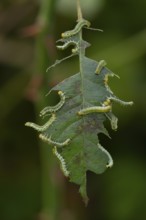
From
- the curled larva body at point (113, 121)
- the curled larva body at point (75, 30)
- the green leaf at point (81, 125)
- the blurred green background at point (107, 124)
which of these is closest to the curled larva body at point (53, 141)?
the green leaf at point (81, 125)

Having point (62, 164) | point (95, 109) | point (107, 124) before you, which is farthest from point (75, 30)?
point (107, 124)

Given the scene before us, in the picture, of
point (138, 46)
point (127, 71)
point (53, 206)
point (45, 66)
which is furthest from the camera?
point (127, 71)

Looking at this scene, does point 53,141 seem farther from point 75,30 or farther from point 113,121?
point 75,30

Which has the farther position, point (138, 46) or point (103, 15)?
point (103, 15)

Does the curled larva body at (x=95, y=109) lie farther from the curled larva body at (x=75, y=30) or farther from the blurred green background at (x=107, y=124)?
the blurred green background at (x=107, y=124)

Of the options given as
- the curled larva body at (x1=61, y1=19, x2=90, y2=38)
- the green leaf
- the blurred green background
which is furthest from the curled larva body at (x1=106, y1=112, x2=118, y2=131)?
the blurred green background

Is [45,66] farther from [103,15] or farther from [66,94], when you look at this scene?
[103,15]

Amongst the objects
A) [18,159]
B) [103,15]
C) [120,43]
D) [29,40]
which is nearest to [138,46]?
[120,43]

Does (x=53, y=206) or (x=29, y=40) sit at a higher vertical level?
(x=29, y=40)

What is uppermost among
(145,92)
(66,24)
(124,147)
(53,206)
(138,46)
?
(66,24)
